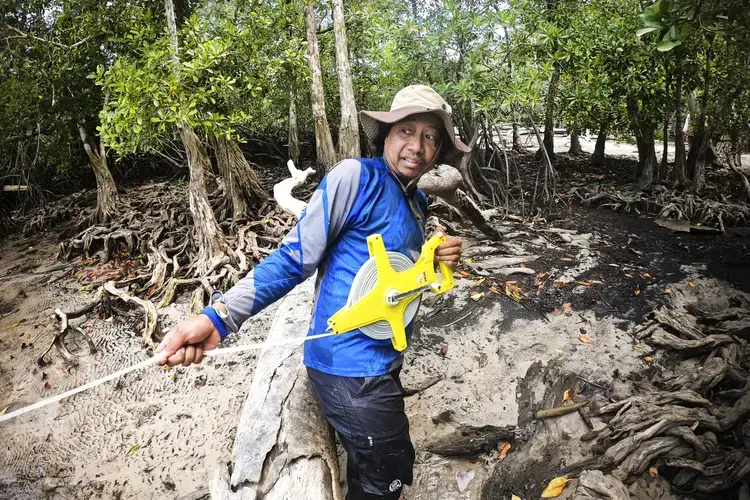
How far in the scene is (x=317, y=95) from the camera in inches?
283

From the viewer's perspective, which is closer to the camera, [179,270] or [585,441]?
[585,441]

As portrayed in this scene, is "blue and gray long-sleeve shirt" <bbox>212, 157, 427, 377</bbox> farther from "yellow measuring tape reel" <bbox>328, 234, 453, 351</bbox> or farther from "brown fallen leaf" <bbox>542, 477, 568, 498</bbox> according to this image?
"brown fallen leaf" <bbox>542, 477, 568, 498</bbox>

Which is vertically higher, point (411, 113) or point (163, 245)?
point (411, 113)

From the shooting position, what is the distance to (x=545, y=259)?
5477 millimetres

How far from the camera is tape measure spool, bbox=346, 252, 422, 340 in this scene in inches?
69.0

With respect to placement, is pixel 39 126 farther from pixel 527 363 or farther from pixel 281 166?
pixel 527 363

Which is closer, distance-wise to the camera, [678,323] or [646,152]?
→ [678,323]

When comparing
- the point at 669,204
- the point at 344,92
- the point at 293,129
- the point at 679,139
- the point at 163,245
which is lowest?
the point at 669,204

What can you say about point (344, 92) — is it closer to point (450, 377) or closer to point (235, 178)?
point (235, 178)

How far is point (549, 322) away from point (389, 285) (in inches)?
114

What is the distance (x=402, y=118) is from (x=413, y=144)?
0.39 feet

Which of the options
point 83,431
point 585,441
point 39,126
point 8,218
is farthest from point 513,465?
point 8,218

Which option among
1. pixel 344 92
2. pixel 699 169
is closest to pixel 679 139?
pixel 699 169

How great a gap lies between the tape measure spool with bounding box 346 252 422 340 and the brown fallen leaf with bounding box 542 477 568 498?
58.5 inches
